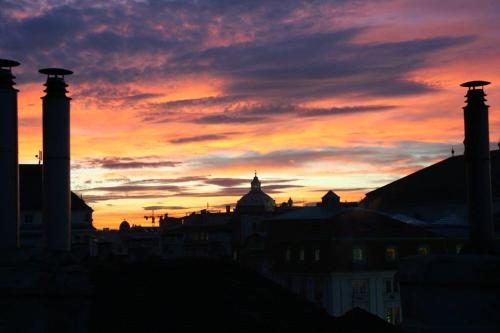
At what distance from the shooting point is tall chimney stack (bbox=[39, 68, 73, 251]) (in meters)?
15.5

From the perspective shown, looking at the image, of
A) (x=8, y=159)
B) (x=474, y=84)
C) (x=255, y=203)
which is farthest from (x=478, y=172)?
(x=255, y=203)

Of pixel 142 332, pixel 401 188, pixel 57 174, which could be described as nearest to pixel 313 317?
pixel 142 332

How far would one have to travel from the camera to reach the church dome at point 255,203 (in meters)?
114

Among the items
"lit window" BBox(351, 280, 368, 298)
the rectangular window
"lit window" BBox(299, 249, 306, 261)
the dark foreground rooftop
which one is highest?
the dark foreground rooftop

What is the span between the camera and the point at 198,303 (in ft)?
43.0

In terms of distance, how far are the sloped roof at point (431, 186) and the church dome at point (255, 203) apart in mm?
38369

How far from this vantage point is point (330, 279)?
188 ft

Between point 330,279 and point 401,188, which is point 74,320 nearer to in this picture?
point 330,279

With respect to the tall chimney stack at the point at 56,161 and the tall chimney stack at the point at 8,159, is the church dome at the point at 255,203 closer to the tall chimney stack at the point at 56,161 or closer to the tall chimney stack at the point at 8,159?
the tall chimney stack at the point at 56,161

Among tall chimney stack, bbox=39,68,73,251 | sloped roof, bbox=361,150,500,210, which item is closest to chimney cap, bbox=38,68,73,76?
tall chimney stack, bbox=39,68,73,251

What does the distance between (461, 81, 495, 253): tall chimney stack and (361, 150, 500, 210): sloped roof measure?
177 feet

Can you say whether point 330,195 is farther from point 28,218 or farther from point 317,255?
point 28,218

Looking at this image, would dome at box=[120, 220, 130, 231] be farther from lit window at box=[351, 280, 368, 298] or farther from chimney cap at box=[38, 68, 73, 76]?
chimney cap at box=[38, 68, 73, 76]

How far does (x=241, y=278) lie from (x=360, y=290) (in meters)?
43.6
